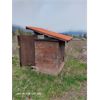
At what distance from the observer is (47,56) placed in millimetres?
3115

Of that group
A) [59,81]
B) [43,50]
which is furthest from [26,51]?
[59,81]

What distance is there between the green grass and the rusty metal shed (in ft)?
0.10

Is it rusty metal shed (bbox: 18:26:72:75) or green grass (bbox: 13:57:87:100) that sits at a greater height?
rusty metal shed (bbox: 18:26:72:75)

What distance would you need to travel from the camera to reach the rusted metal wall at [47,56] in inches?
123

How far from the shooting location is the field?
3.09 metres

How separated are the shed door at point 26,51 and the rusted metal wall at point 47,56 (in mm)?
23

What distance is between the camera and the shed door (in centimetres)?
313

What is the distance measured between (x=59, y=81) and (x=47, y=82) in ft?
0.18

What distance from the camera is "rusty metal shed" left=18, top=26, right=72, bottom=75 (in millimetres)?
→ 3113
